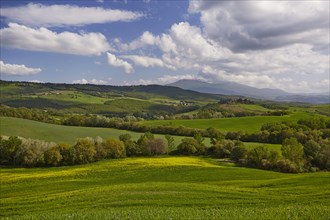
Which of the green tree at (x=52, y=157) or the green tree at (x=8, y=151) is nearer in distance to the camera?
the green tree at (x=52, y=157)

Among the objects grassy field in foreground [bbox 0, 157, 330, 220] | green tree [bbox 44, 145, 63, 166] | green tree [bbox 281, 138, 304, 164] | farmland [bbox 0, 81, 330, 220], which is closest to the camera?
grassy field in foreground [bbox 0, 157, 330, 220]

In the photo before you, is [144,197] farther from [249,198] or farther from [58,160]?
[58,160]

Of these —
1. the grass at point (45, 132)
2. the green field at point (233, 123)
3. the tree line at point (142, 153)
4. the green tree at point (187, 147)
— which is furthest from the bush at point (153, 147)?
the green field at point (233, 123)

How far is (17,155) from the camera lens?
8044cm

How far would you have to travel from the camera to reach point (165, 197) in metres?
30.9

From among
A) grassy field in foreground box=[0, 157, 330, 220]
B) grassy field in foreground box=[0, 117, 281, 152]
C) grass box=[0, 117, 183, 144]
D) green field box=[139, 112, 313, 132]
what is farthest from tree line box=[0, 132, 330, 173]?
green field box=[139, 112, 313, 132]

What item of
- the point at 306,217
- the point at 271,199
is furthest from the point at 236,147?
the point at 306,217

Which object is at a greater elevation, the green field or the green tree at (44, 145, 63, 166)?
the green field

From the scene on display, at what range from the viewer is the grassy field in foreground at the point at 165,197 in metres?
18.8

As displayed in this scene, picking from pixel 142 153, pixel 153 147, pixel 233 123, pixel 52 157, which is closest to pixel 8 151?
pixel 52 157

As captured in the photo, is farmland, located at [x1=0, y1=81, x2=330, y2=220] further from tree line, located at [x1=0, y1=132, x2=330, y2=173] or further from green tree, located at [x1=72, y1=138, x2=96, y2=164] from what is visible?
green tree, located at [x1=72, y1=138, x2=96, y2=164]

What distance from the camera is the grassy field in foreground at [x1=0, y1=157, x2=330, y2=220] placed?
61.7 ft

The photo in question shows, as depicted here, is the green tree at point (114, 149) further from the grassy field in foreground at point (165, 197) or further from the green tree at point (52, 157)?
the grassy field in foreground at point (165, 197)

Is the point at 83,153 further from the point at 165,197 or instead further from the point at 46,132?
the point at 165,197
